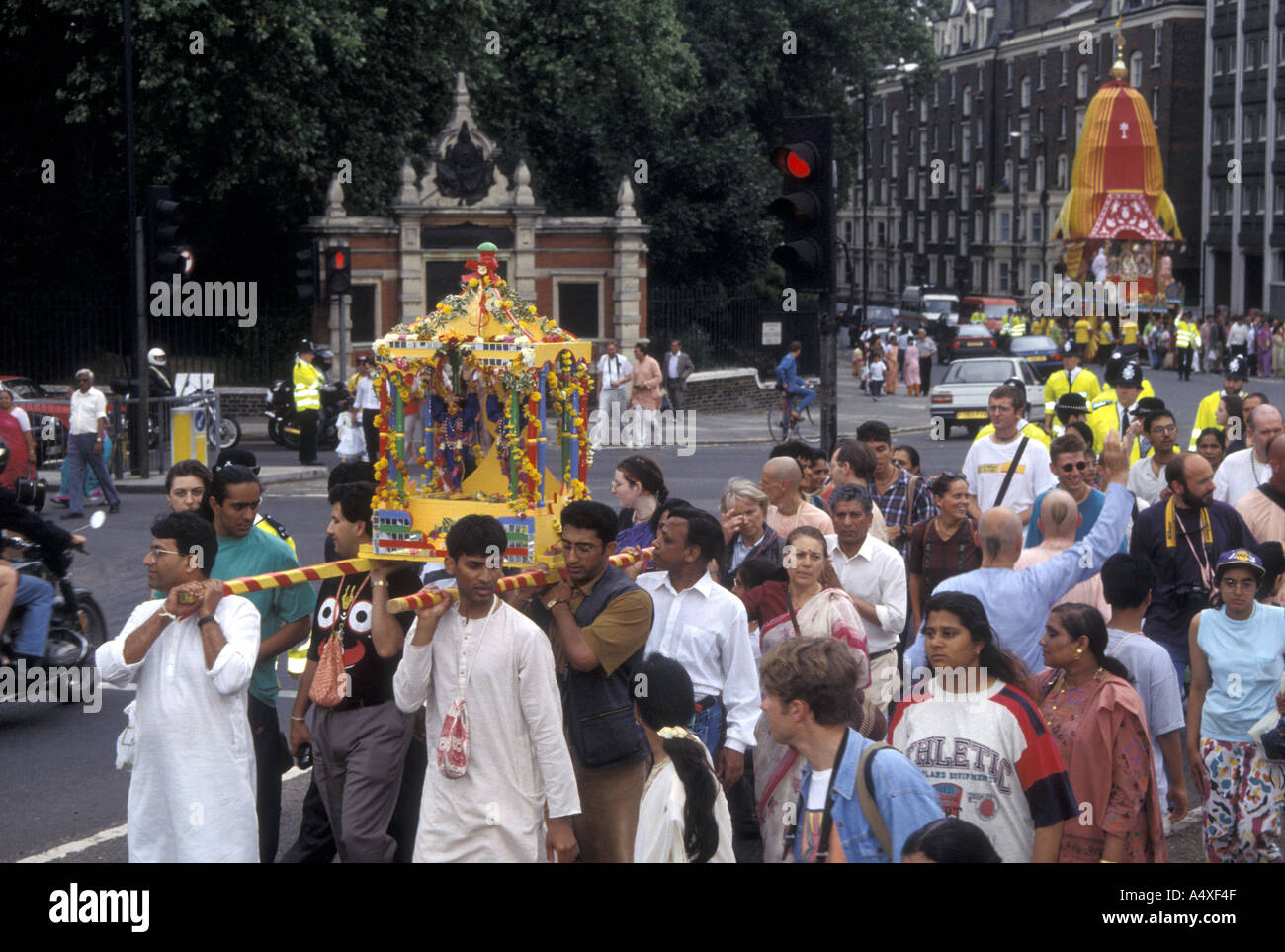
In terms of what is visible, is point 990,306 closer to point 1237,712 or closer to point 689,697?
point 1237,712

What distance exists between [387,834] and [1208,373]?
51577 millimetres

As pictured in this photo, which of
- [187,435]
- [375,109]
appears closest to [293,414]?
[187,435]

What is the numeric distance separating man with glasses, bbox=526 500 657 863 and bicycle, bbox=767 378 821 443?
73.6ft

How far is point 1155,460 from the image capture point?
1063 centimetres

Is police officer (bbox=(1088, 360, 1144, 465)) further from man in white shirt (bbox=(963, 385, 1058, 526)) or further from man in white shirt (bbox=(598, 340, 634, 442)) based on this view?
man in white shirt (bbox=(598, 340, 634, 442))

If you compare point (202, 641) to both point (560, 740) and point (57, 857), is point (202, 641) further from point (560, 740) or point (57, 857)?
point (57, 857)

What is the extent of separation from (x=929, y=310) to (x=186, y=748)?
Answer: 61.7 m

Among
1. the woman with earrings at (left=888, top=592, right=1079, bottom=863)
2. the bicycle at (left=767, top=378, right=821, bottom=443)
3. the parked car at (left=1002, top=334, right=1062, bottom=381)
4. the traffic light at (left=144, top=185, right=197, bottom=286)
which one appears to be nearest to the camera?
the woman with earrings at (left=888, top=592, right=1079, bottom=863)

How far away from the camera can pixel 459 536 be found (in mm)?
5262

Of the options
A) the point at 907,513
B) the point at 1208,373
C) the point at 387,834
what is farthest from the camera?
the point at 1208,373

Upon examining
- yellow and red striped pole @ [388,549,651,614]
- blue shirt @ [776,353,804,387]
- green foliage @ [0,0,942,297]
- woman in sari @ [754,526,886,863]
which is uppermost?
green foliage @ [0,0,942,297]

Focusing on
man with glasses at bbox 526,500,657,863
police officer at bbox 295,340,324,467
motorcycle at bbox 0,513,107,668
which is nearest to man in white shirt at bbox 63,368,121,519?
police officer at bbox 295,340,324,467

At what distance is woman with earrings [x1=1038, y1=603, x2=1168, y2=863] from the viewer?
549 centimetres
